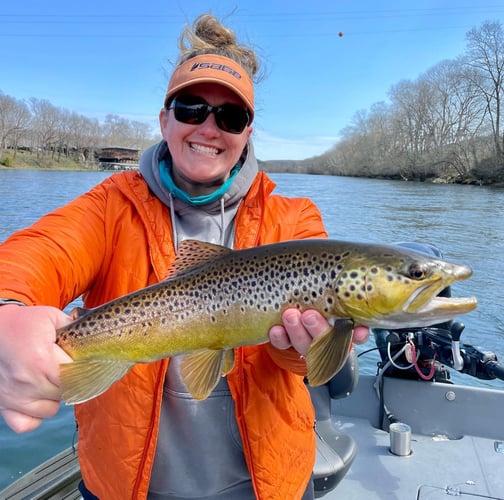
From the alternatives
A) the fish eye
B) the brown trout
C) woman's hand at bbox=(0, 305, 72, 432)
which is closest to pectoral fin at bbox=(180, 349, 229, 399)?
the brown trout

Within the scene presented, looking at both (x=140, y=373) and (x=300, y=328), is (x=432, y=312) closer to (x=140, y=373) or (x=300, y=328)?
(x=300, y=328)

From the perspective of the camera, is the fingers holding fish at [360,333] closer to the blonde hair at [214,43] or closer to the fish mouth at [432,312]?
the fish mouth at [432,312]

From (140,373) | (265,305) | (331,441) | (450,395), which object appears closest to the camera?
(265,305)

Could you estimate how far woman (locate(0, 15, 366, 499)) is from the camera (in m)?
2.07

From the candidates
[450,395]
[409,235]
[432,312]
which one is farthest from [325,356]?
[409,235]

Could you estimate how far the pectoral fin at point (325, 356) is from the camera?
6.27 feet

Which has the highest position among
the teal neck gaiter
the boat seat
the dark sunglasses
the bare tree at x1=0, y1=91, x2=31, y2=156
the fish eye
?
the bare tree at x1=0, y1=91, x2=31, y2=156

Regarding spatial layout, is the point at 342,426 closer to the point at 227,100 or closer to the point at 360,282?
the point at 360,282

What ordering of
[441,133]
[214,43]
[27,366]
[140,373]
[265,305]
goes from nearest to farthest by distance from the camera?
1. [27,366]
2. [265,305]
3. [140,373]
4. [214,43]
5. [441,133]

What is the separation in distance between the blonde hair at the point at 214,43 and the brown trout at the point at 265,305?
3.79 feet

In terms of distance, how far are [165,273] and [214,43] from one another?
1.33 metres

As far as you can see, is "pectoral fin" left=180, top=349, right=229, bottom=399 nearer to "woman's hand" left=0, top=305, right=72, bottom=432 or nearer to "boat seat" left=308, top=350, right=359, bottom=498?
"woman's hand" left=0, top=305, right=72, bottom=432

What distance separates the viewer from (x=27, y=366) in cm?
156

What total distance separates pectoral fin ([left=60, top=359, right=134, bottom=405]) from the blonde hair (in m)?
1.59
